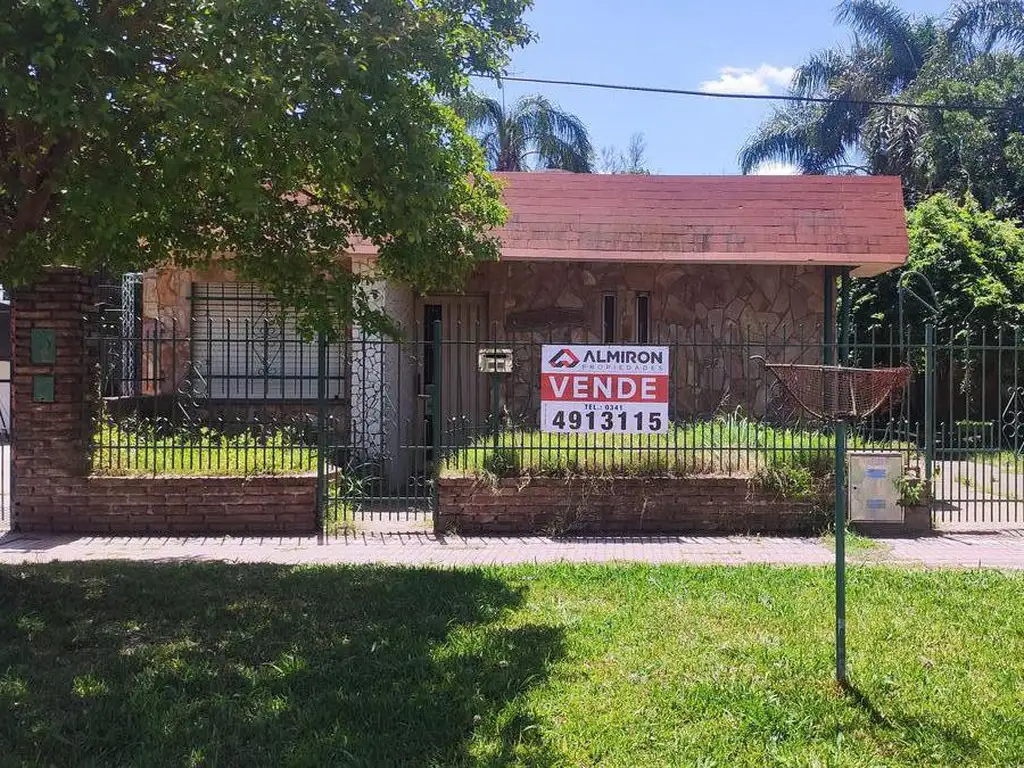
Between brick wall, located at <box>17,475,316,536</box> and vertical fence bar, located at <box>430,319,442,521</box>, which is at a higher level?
vertical fence bar, located at <box>430,319,442,521</box>

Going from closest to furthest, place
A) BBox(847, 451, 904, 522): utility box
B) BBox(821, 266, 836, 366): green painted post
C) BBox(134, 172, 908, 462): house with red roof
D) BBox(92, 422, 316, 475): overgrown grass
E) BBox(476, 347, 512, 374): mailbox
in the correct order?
BBox(847, 451, 904, 522): utility box, BBox(92, 422, 316, 475): overgrown grass, BBox(476, 347, 512, 374): mailbox, BBox(134, 172, 908, 462): house with red roof, BBox(821, 266, 836, 366): green painted post

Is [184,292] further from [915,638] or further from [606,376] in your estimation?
[915,638]

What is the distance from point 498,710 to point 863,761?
1646 mm

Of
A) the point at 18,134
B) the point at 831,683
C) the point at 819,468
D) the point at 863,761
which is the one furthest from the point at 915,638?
the point at 18,134

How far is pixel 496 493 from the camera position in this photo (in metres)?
9.28

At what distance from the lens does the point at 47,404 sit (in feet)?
29.7

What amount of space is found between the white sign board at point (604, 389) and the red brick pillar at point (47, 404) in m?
4.69

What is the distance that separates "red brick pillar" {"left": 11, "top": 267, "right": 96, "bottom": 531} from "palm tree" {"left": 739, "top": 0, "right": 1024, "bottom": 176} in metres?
23.4

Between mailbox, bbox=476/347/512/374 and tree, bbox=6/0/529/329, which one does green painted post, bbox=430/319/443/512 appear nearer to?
mailbox, bbox=476/347/512/374

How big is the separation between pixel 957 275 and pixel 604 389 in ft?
40.9

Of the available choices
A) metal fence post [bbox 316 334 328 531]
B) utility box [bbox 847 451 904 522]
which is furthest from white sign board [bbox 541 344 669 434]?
metal fence post [bbox 316 334 328 531]

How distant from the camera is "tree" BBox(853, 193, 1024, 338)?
17.8 meters

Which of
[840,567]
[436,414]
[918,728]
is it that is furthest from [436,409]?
[918,728]

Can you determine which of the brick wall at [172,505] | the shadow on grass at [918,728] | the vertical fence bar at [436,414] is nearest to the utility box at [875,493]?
the vertical fence bar at [436,414]
